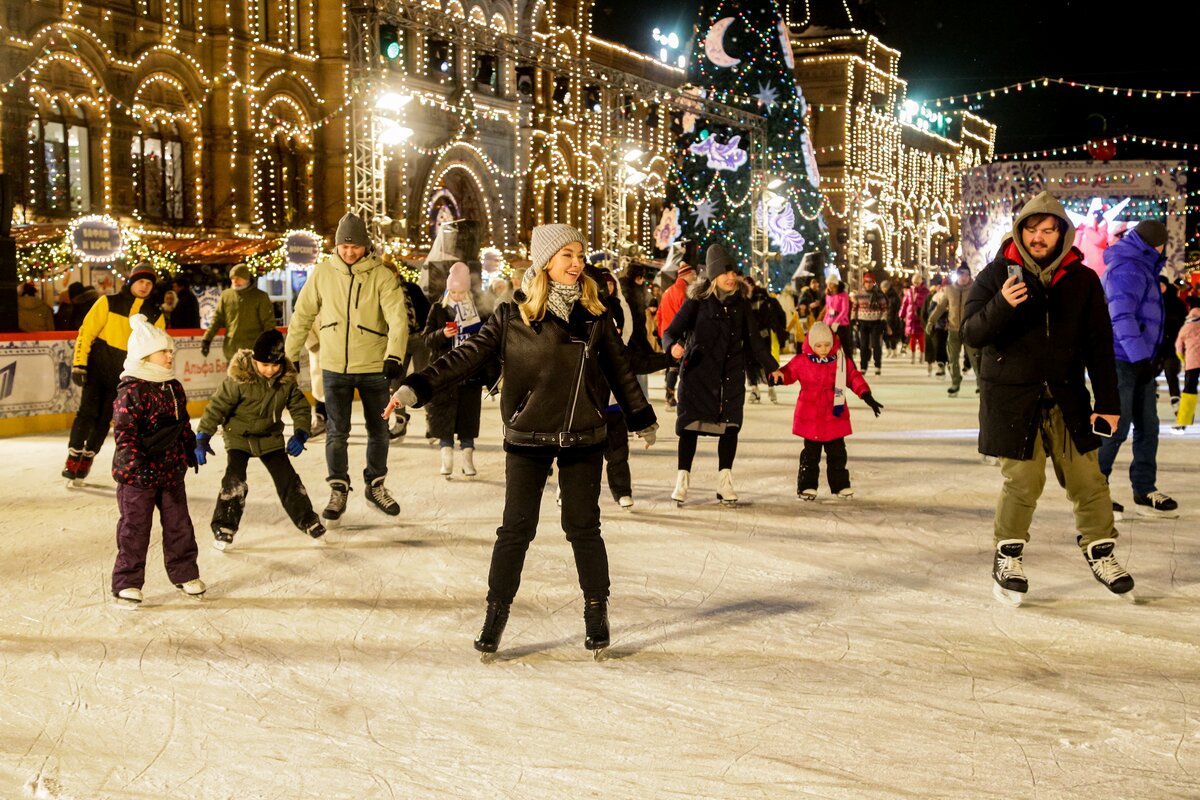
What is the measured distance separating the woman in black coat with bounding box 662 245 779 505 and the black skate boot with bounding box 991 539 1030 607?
2718 millimetres

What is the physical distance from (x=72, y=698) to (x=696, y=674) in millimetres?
1934

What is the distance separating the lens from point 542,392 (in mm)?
4758

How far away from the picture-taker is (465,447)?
32.2 ft

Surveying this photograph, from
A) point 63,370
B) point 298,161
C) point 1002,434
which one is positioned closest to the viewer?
point 1002,434

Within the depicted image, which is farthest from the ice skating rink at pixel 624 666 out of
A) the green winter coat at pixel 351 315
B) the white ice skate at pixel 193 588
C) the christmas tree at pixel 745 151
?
the christmas tree at pixel 745 151

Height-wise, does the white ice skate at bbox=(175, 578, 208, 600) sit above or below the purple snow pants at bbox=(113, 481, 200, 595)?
below

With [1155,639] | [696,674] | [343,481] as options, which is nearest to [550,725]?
[696,674]

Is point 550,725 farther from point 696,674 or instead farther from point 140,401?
point 140,401

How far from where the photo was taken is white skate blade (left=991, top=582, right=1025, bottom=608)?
5.55 metres

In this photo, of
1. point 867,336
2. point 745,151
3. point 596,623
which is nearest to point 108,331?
point 596,623

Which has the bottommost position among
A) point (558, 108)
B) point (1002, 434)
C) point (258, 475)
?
point (258, 475)

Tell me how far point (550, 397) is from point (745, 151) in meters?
29.8

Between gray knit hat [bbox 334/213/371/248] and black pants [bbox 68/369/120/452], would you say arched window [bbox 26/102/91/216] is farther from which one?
gray knit hat [bbox 334/213/371/248]

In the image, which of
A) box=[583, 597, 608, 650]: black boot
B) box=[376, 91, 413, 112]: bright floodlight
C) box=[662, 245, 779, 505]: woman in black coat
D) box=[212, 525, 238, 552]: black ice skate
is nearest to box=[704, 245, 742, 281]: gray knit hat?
box=[662, 245, 779, 505]: woman in black coat
